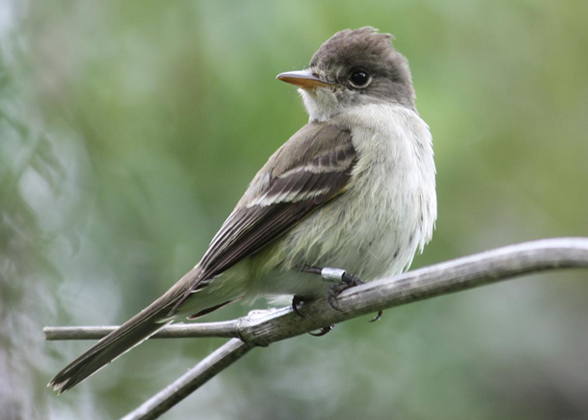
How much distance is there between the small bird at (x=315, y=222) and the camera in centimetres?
341

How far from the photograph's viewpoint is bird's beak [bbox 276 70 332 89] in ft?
12.3

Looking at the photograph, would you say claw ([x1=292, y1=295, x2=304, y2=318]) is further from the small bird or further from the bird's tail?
the bird's tail

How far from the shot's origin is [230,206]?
13.5 ft

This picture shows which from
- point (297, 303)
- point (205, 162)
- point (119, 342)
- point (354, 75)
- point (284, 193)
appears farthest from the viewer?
point (354, 75)

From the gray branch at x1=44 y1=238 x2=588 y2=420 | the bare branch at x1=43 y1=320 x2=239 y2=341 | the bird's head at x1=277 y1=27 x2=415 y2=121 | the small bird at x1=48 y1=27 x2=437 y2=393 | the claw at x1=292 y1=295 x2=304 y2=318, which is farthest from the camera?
the bird's head at x1=277 y1=27 x2=415 y2=121

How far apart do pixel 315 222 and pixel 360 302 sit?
106 centimetres

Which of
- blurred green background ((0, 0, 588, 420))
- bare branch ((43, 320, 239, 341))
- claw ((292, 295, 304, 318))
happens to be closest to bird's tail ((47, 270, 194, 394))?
bare branch ((43, 320, 239, 341))

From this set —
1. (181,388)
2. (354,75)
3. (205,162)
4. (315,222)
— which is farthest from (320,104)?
(181,388)

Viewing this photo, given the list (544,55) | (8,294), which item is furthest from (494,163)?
(8,294)

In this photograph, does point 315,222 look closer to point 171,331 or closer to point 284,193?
point 284,193

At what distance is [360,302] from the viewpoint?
246 centimetres

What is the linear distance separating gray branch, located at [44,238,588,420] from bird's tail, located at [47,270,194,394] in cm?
38

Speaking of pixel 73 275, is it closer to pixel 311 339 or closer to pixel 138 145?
pixel 138 145

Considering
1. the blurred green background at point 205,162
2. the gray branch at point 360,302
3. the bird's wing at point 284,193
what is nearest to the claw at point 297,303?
the gray branch at point 360,302
